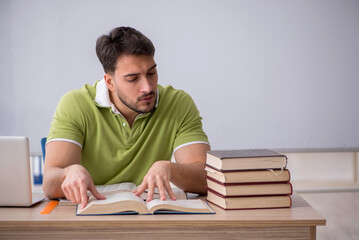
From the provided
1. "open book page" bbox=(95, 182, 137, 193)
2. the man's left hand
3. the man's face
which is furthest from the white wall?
the man's left hand

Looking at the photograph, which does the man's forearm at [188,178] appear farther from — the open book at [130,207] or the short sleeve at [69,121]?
the short sleeve at [69,121]

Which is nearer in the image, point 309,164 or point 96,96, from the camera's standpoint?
point 96,96

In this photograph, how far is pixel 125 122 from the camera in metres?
1.86

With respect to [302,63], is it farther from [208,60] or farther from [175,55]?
[175,55]

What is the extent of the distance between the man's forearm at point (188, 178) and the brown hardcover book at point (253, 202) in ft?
0.72

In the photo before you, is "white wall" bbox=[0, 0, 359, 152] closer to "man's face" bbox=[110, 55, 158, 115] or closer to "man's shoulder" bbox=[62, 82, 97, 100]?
"man's shoulder" bbox=[62, 82, 97, 100]

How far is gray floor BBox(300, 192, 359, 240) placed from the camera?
2.99 m

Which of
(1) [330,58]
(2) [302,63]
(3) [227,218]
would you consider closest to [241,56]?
(2) [302,63]

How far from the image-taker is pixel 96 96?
1.88 metres

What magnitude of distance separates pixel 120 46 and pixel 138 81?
0.17 metres

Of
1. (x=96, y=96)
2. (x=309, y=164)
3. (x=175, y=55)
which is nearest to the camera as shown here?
(x=96, y=96)

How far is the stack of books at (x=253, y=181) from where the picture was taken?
1.29 m

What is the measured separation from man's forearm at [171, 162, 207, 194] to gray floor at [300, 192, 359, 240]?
1.66 metres

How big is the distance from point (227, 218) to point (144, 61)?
796mm
